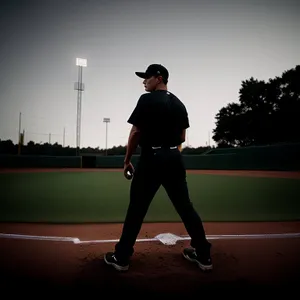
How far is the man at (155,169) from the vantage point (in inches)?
89.0

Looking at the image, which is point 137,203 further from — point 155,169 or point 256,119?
point 256,119

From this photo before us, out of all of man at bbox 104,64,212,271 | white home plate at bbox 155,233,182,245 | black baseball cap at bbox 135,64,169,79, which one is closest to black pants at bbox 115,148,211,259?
man at bbox 104,64,212,271

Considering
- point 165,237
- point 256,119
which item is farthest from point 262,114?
point 165,237

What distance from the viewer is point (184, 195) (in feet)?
7.71

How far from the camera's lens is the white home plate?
3178 millimetres

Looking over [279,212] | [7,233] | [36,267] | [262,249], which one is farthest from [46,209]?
[279,212]

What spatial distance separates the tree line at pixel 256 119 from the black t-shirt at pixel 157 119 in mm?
33004

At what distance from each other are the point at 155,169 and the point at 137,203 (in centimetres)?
35

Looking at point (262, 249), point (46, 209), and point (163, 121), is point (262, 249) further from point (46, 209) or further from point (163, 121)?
point (46, 209)

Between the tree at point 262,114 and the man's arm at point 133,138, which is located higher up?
the tree at point 262,114

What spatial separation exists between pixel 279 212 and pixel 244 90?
48856 millimetres

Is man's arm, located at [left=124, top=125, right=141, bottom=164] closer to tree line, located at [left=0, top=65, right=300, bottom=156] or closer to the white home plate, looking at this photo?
the white home plate

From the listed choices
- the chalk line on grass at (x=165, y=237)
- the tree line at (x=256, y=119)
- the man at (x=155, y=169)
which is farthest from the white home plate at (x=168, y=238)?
the tree line at (x=256, y=119)

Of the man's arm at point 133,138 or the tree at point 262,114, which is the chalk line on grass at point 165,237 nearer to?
the man's arm at point 133,138
